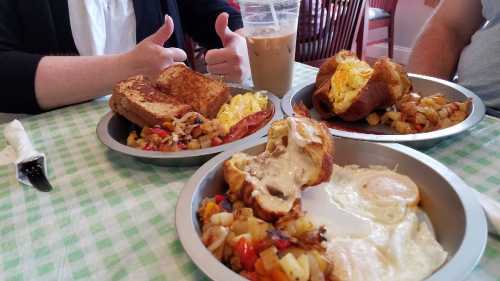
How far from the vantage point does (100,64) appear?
127 cm

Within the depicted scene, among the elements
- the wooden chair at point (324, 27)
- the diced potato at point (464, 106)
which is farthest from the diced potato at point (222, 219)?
the wooden chair at point (324, 27)

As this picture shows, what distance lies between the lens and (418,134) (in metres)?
0.86

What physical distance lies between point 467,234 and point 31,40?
1.61 m

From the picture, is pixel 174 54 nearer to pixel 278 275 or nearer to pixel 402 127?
pixel 402 127

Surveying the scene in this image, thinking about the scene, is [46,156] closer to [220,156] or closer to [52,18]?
[220,156]

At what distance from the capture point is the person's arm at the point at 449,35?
149 centimetres

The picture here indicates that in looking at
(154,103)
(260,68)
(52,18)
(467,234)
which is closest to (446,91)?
(260,68)

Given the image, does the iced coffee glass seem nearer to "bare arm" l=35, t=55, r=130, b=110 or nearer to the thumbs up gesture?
the thumbs up gesture

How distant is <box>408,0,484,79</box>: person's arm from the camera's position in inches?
58.7

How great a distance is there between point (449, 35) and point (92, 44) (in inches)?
55.5

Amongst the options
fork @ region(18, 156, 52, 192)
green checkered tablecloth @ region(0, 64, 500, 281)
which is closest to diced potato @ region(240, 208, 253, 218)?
green checkered tablecloth @ region(0, 64, 500, 281)

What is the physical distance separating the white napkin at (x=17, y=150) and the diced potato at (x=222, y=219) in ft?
1.67

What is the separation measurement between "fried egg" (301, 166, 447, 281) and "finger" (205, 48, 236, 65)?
75 cm

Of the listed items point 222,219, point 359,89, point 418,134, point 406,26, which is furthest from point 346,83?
point 406,26
